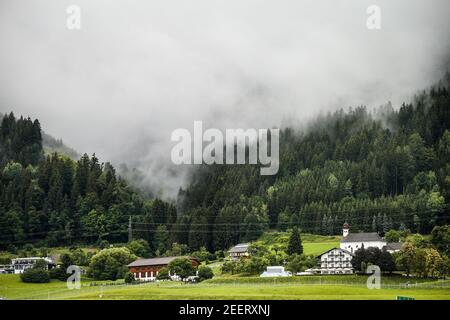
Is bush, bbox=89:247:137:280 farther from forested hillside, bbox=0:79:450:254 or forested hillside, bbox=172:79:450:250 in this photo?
forested hillside, bbox=172:79:450:250

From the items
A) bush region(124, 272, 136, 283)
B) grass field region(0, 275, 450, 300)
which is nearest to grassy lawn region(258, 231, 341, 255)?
grass field region(0, 275, 450, 300)

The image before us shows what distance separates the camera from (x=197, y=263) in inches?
2717

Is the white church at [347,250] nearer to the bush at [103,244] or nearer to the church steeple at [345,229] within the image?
the church steeple at [345,229]

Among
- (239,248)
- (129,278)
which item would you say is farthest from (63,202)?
(129,278)

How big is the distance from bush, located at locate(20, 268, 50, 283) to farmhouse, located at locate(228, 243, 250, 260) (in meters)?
18.5

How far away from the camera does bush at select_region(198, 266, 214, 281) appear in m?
60.5

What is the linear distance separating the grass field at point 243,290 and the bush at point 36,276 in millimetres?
955

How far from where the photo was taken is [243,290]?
169 feet

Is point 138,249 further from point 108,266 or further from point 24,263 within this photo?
point 24,263

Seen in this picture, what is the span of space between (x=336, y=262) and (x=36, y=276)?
1011 inches
